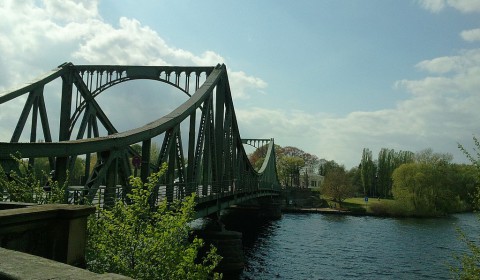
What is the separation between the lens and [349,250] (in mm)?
35969

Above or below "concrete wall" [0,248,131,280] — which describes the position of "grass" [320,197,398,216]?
below

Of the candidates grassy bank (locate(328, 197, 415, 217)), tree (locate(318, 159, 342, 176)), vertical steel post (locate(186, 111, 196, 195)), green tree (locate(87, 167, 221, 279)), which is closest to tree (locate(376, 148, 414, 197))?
tree (locate(318, 159, 342, 176))

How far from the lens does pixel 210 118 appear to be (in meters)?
26.1

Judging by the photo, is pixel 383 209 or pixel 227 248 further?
pixel 383 209

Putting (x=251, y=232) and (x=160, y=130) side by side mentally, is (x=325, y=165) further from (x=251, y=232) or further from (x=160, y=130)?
(x=160, y=130)

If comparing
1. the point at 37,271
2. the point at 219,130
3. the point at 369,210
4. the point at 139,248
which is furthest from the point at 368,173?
the point at 37,271

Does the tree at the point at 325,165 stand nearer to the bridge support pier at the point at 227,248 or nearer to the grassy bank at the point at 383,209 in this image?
the grassy bank at the point at 383,209

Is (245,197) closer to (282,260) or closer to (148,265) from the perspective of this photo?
(282,260)

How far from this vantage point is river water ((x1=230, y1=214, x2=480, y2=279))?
27375 millimetres

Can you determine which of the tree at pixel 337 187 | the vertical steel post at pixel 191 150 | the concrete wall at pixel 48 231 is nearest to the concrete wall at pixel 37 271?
the concrete wall at pixel 48 231

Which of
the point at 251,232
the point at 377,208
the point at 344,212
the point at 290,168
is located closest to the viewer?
the point at 251,232

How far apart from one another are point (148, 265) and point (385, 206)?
225 ft

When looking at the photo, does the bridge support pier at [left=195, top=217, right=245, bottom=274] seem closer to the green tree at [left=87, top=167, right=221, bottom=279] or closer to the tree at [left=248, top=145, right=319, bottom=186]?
the green tree at [left=87, top=167, right=221, bottom=279]

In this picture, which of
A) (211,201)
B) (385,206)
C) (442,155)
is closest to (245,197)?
(211,201)
